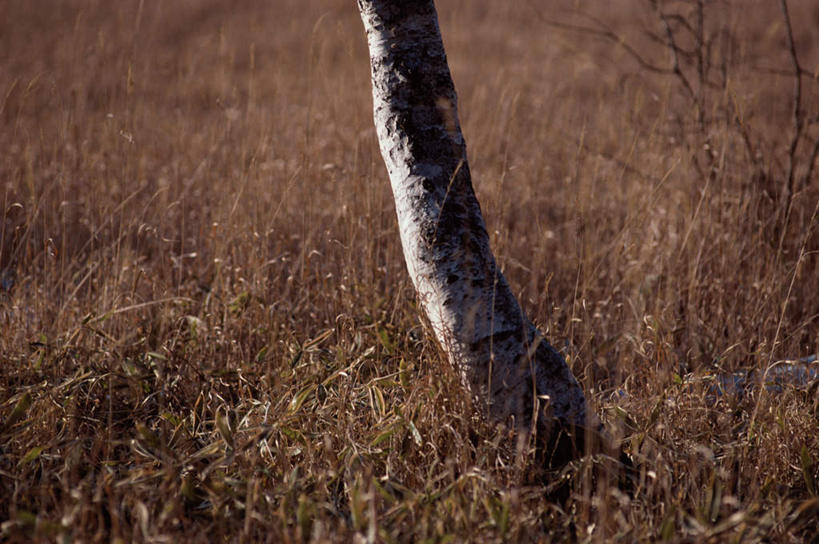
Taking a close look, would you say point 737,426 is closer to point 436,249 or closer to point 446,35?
point 436,249

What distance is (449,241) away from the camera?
5.47ft

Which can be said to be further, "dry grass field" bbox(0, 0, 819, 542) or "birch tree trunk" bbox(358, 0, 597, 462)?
"birch tree trunk" bbox(358, 0, 597, 462)

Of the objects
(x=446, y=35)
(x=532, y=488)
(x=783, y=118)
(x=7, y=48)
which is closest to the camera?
Result: (x=532, y=488)

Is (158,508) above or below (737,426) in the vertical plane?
below

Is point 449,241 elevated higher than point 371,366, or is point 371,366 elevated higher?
point 449,241

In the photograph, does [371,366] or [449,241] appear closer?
[449,241]

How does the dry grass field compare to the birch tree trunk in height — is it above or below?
below

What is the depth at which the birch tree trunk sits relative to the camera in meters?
1.65

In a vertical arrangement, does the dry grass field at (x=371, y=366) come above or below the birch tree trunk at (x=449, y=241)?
below

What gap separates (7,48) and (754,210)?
25.0ft

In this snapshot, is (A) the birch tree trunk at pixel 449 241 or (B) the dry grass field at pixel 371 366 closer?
(B) the dry grass field at pixel 371 366

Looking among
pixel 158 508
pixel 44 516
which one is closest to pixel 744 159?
pixel 158 508

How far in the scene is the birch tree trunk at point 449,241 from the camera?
5.41 feet

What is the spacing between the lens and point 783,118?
5062mm
